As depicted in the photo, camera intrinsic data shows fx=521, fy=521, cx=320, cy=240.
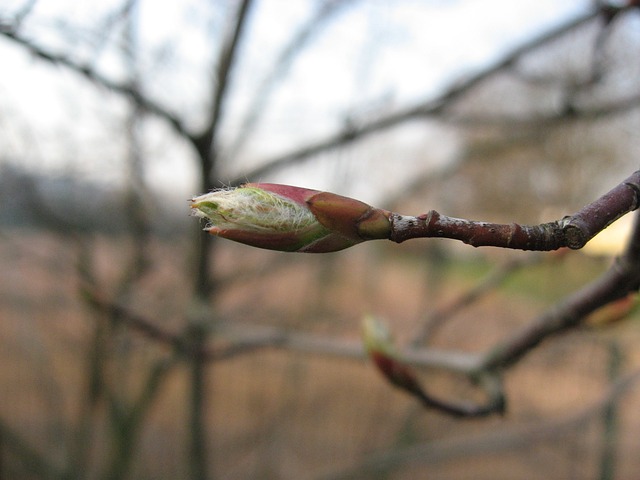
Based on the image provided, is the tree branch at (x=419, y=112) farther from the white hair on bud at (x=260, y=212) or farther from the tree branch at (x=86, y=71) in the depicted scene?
the white hair on bud at (x=260, y=212)

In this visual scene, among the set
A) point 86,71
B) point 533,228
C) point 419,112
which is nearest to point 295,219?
point 533,228

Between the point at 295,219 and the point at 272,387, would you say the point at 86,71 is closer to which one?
the point at 295,219

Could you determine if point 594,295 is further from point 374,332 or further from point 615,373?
point 615,373

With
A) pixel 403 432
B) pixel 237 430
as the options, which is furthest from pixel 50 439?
pixel 403 432

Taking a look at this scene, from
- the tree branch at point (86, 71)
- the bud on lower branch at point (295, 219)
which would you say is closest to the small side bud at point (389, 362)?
the bud on lower branch at point (295, 219)

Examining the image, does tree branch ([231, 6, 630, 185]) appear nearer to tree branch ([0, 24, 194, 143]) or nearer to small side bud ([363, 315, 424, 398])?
tree branch ([0, 24, 194, 143])
